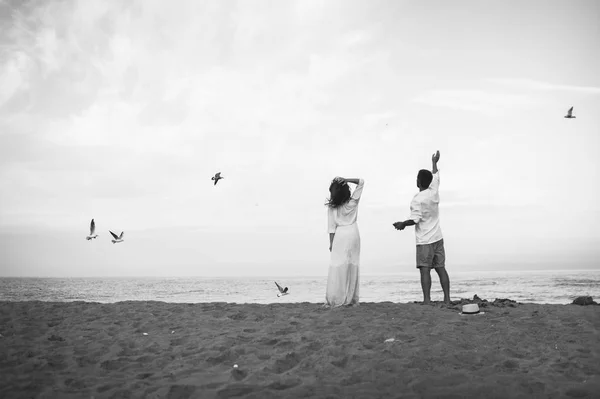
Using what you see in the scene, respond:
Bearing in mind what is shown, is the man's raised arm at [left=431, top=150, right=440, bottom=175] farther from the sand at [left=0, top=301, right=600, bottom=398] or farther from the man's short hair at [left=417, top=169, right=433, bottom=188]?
the sand at [left=0, top=301, right=600, bottom=398]

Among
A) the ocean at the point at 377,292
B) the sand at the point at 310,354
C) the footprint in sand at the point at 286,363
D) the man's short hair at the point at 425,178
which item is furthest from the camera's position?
the ocean at the point at 377,292

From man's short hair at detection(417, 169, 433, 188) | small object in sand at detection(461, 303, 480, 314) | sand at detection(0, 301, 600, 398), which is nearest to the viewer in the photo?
sand at detection(0, 301, 600, 398)

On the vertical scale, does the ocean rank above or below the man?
below

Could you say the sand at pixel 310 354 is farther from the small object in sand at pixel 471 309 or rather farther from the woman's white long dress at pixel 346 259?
the woman's white long dress at pixel 346 259

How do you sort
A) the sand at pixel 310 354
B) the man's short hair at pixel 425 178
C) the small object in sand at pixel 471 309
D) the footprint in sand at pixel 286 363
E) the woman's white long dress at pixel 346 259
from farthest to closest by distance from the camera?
1. the man's short hair at pixel 425 178
2. the woman's white long dress at pixel 346 259
3. the small object in sand at pixel 471 309
4. the footprint in sand at pixel 286 363
5. the sand at pixel 310 354

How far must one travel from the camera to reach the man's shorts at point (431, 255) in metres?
6.49

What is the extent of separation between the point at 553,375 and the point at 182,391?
2912 millimetres

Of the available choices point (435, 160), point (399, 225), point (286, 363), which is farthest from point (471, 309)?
point (286, 363)

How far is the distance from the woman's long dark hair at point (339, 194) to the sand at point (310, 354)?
5.25ft

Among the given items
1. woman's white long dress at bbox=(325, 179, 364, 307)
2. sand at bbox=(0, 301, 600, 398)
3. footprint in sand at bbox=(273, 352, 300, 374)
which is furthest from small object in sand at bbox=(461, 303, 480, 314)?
footprint in sand at bbox=(273, 352, 300, 374)

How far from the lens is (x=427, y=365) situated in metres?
3.62

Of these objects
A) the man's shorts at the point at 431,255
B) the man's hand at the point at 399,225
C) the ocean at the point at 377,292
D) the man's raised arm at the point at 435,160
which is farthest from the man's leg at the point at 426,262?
the ocean at the point at 377,292

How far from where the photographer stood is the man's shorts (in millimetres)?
6492

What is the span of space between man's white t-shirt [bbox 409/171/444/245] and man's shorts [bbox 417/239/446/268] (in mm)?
77
